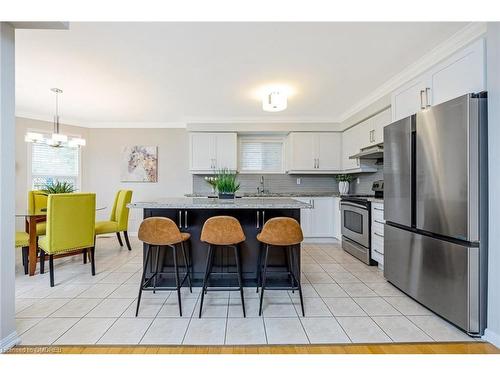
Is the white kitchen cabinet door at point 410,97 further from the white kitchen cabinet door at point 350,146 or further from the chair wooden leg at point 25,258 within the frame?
the chair wooden leg at point 25,258

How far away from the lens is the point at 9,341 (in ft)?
5.49

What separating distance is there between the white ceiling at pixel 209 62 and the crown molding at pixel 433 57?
6 cm

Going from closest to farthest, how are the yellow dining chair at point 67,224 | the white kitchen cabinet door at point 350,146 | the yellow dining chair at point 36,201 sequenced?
1. the yellow dining chair at point 67,224
2. the yellow dining chair at point 36,201
3. the white kitchen cabinet door at point 350,146

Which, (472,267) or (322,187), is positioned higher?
(322,187)

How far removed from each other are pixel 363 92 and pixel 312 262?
2552mm

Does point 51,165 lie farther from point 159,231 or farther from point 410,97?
point 410,97

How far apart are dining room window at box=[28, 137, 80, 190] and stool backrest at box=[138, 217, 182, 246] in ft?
12.4

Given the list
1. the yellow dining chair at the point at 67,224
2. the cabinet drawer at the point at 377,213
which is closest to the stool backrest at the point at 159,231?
the yellow dining chair at the point at 67,224

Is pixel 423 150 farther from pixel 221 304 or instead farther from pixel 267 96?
pixel 221 304

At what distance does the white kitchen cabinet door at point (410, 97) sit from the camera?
2.51 meters

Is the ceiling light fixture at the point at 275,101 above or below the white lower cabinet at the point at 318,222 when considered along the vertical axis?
above

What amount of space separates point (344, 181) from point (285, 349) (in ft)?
12.5

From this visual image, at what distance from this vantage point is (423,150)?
2.14 meters
